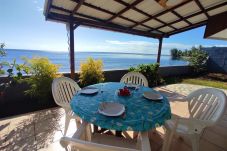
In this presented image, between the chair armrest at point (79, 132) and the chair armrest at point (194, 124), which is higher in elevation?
the chair armrest at point (79, 132)

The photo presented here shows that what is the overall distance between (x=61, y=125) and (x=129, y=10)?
10.7ft

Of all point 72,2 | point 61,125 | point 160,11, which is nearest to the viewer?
point 61,125

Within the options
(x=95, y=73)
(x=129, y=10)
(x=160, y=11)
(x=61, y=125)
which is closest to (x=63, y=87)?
(x=61, y=125)

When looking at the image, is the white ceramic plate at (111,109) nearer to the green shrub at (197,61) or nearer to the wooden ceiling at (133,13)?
the wooden ceiling at (133,13)

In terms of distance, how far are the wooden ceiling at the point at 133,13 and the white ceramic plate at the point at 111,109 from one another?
89.1 inches

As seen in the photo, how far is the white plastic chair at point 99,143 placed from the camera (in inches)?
34.1

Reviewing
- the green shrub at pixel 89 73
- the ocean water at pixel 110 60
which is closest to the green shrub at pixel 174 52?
the ocean water at pixel 110 60

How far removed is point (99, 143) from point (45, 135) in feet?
4.82

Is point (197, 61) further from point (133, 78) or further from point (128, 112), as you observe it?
point (128, 112)

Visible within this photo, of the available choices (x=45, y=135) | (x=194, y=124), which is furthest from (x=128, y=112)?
(x=45, y=135)

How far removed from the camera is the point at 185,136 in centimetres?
176

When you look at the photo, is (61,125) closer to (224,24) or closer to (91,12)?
(91,12)

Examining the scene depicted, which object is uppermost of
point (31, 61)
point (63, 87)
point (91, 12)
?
point (91, 12)

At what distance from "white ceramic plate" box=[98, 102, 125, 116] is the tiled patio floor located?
112 cm
